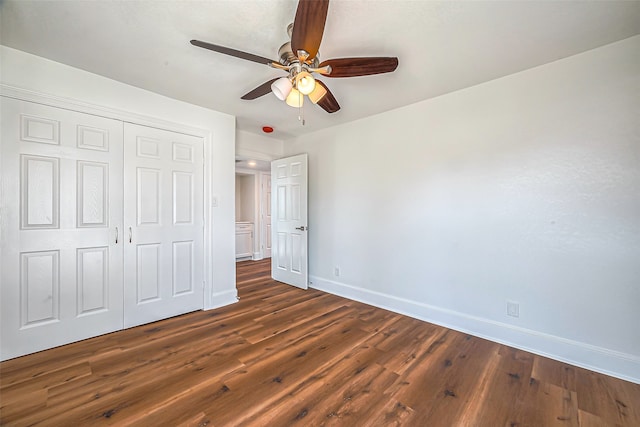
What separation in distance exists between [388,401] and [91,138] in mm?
3278

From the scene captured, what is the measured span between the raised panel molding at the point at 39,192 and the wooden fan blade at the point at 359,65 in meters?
2.44

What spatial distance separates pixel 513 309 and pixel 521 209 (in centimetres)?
91

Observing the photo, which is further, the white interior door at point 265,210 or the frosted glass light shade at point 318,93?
the white interior door at point 265,210

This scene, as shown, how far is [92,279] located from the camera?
2.36 meters

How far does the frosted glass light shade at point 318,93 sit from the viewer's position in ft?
5.96

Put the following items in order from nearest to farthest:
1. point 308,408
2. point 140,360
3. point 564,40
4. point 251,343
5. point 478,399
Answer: point 308,408, point 478,399, point 564,40, point 140,360, point 251,343

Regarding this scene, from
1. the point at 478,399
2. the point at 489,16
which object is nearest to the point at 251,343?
the point at 478,399

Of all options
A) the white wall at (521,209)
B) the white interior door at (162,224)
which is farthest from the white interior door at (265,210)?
the white wall at (521,209)

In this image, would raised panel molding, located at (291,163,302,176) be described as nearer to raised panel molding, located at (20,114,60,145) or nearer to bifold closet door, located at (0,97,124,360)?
bifold closet door, located at (0,97,124,360)

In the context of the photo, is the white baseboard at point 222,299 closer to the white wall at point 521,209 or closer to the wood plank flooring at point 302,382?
the wood plank flooring at point 302,382

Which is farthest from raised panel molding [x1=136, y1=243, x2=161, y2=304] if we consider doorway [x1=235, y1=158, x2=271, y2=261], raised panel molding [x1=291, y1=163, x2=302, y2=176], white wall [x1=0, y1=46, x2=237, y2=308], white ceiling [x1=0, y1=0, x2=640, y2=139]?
doorway [x1=235, y1=158, x2=271, y2=261]

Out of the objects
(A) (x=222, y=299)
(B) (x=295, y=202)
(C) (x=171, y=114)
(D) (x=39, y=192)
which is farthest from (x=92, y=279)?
(B) (x=295, y=202)

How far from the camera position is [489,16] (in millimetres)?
1608

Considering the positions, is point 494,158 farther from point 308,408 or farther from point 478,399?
point 308,408
